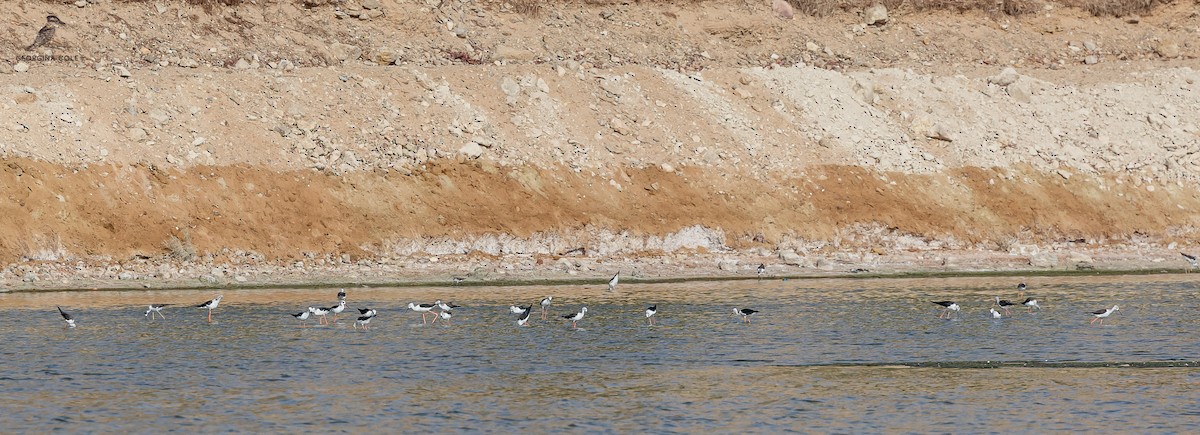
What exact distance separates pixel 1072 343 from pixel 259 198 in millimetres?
24941

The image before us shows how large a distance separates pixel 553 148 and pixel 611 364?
21.0 metres

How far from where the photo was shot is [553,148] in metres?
48.9

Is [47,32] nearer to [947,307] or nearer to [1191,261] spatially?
[947,307]

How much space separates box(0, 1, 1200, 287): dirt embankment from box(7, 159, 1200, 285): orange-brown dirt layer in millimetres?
90

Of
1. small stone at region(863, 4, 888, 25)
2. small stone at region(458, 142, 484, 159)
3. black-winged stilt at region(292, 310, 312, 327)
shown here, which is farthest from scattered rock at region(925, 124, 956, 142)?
black-winged stilt at region(292, 310, 312, 327)

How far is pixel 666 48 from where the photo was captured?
2271 inches

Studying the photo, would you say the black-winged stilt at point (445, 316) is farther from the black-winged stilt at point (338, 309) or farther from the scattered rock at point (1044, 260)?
the scattered rock at point (1044, 260)

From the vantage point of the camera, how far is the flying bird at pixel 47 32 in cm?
5094

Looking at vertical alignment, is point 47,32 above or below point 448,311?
above

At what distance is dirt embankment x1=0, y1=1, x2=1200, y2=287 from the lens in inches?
1726

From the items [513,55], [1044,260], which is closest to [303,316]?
[513,55]

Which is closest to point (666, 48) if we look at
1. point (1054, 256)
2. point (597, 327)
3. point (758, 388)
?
point (1054, 256)

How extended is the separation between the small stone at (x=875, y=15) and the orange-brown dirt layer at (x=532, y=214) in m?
13.0

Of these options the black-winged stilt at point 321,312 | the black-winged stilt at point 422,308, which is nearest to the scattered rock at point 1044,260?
the black-winged stilt at point 422,308
